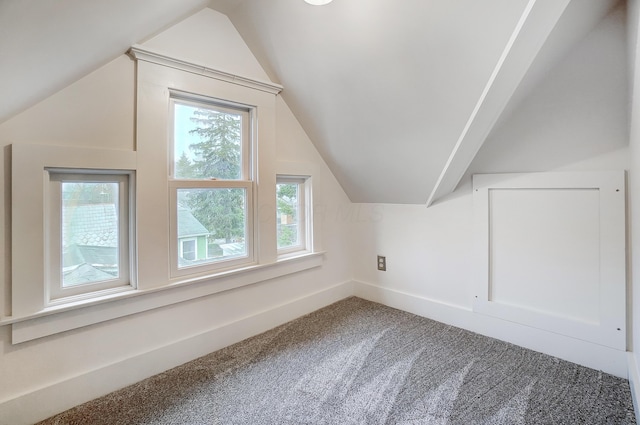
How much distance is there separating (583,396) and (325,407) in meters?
1.29

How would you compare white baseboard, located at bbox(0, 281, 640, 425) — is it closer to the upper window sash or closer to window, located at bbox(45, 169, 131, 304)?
window, located at bbox(45, 169, 131, 304)

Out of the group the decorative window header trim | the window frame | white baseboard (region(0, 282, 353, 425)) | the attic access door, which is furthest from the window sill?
the attic access door

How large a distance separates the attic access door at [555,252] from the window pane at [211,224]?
171 centimetres

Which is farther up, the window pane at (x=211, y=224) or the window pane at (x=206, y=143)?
the window pane at (x=206, y=143)

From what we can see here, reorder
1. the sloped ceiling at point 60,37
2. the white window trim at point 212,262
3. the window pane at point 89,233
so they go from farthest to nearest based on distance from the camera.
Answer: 1. the white window trim at point 212,262
2. the window pane at point 89,233
3. the sloped ceiling at point 60,37

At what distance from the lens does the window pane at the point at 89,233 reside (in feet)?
5.08

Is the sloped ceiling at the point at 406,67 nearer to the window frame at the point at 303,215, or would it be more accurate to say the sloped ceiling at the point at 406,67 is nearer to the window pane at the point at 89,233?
the window frame at the point at 303,215

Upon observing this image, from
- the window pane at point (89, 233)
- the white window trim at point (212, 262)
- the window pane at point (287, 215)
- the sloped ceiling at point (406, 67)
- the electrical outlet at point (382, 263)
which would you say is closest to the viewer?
the sloped ceiling at point (406, 67)

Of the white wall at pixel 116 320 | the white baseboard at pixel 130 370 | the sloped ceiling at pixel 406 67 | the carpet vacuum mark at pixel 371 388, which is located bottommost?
the carpet vacuum mark at pixel 371 388

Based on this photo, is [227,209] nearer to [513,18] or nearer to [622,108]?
[513,18]

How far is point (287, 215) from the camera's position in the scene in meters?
2.60

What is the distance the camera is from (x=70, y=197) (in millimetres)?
1553

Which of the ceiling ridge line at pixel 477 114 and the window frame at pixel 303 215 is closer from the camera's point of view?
the ceiling ridge line at pixel 477 114

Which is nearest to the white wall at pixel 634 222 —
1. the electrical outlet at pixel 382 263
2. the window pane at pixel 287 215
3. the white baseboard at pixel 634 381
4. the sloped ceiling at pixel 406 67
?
the white baseboard at pixel 634 381
